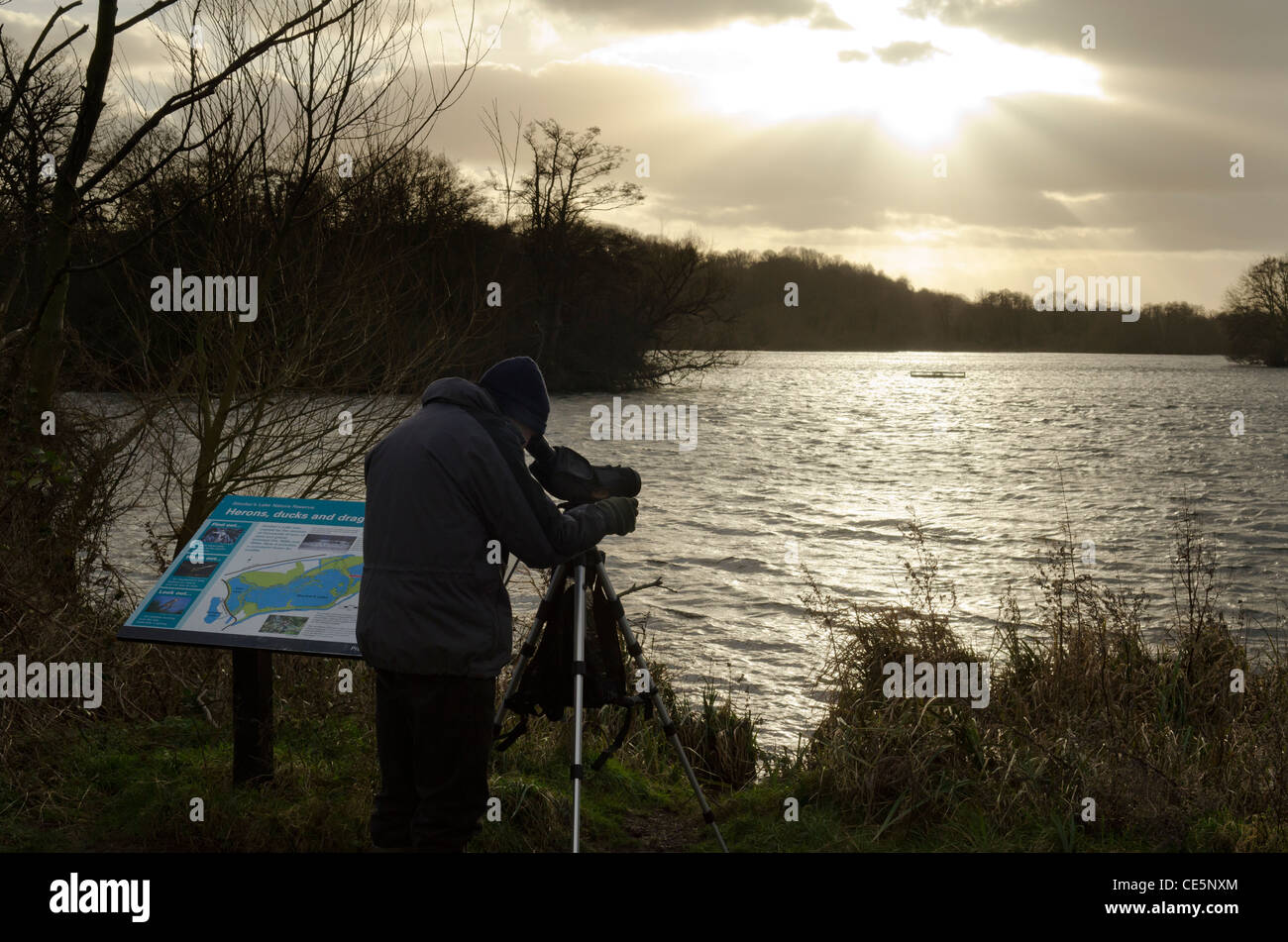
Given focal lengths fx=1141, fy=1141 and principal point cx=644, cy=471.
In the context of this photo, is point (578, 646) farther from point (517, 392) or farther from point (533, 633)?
point (517, 392)

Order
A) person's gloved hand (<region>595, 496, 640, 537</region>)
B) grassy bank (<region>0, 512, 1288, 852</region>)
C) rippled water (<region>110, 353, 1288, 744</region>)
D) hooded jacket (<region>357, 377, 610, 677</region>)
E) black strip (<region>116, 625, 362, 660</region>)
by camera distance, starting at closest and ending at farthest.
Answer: hooded jacket (<region>357, 377, 610, 677</region>) → person's gloved hand (<region>595, 496, 640, 537</region>) → black strip (<region>116, 625, 362, 660</region>) → grassy bank (<region>0, 512, 1288, 852</region>) → rippled water (<region>110, 353, 1288, 744</region>)

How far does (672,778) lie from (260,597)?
295 cm

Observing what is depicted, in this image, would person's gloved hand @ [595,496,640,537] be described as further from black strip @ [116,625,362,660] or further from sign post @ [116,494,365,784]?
black strip @ [116,625,362,660]

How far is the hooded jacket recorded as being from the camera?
4.01 meters

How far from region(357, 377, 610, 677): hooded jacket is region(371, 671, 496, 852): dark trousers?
0.32 feet

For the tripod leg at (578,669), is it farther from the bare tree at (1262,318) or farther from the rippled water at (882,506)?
the bare tree at (1262,318)

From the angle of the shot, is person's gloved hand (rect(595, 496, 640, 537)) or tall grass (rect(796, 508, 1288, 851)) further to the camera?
tall grass (rect(796, 508, 1288, 851))

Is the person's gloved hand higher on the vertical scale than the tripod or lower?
higher
